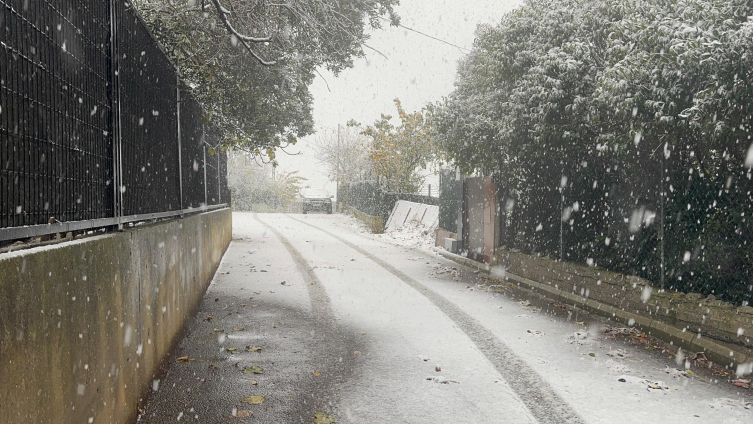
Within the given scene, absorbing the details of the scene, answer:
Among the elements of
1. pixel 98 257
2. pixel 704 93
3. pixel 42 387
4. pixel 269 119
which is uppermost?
pixel 269 119

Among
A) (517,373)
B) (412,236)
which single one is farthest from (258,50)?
(412,236)

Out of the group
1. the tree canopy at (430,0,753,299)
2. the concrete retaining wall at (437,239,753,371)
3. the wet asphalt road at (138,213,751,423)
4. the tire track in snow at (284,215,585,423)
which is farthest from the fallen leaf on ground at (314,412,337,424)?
the tree canopy at (430,0,753,299)

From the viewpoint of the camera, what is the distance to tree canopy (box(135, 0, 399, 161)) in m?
8.53

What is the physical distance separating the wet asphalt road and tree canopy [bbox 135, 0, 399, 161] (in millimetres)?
3137

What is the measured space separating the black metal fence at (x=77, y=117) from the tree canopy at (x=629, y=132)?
17.6 ft

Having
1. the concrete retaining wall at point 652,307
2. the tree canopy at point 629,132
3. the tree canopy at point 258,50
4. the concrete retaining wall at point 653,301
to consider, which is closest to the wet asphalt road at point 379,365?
→ the concrete retaining wall at point 652,307

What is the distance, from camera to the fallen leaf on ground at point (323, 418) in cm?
405

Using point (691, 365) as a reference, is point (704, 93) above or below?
above

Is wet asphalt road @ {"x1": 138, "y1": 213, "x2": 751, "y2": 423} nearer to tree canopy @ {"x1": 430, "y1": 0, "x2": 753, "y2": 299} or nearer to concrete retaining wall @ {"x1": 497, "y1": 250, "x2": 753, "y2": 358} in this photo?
concrete retaining wall @ {"x1": 497, "y1": 250, "x2": 753, "y2": 358}

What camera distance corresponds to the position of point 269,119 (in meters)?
15.1

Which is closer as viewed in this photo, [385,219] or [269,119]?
[269,119]

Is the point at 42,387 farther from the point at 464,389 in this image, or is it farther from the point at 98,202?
the point at 464,389

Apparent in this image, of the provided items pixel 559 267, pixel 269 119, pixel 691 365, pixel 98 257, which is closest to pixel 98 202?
pixel 98 257

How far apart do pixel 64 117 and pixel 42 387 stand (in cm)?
136
